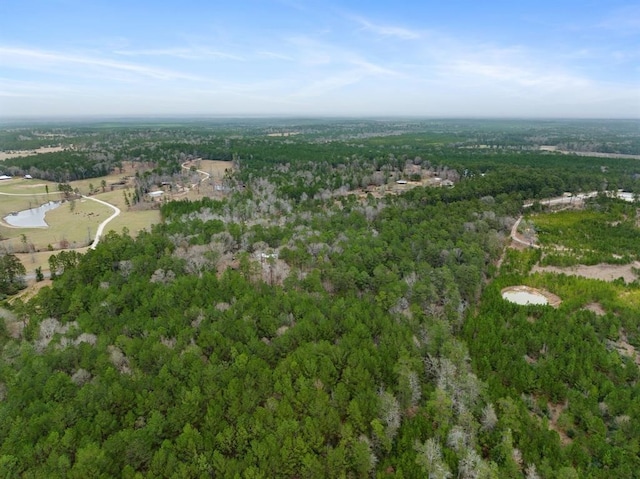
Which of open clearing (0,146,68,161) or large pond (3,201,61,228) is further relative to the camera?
open clearing (0,146,68,161)

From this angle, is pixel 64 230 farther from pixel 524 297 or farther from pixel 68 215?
pixel 524 297

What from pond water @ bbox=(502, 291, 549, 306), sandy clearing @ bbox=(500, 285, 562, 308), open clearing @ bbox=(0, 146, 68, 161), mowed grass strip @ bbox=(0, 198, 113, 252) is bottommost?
pond water @ bbox=(502, 291, 549, 306)

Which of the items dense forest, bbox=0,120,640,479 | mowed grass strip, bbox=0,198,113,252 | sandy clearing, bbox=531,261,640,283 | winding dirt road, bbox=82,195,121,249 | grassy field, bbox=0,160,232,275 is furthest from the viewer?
winding dirt road, bbox=82,195,121,249

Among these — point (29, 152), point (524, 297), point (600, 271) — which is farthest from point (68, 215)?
point (29, 152)

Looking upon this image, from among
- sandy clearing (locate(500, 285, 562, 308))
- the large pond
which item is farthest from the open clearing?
sandy clearing (locate(500, 285, 562, 308))

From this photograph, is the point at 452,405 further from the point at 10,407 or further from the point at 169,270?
the point at 169,270

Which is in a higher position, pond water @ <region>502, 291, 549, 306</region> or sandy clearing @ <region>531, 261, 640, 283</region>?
sandy clearing @ <region>531, 261, 640, 283</region>

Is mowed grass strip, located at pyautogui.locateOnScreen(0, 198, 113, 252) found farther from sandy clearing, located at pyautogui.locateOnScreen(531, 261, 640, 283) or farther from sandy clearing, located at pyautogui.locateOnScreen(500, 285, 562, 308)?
sandy clearing, located at pyautogui.locateOnScreen(531, 261, 640, 283)
